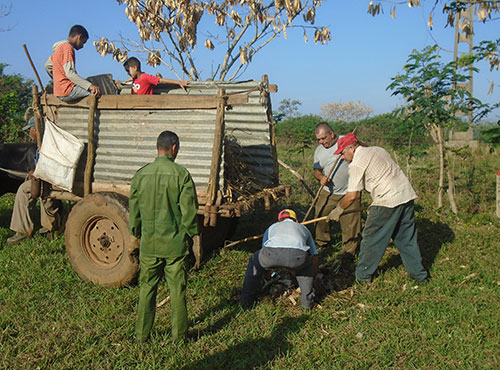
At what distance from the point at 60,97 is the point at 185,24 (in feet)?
9.99

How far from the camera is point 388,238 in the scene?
5043 mm

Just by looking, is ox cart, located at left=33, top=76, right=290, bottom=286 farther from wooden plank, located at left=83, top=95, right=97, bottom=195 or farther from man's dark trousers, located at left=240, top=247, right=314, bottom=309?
man's dark trousers, located at left=240, top=247, right=314, bottom=309

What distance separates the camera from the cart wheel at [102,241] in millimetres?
4723

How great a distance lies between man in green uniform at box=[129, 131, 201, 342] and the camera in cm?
366

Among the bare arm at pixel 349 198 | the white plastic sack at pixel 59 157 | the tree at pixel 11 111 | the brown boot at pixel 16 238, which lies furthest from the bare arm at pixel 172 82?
the tree at pixel 11 111

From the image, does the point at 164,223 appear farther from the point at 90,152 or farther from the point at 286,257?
the point at 90,152

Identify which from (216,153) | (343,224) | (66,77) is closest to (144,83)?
(66,77)

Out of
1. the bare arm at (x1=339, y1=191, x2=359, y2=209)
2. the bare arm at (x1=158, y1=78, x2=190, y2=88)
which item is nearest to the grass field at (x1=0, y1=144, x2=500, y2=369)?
the bare arm at (x1=339, y1=191, x2=359, y2=209)

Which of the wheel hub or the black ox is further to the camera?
the black ox

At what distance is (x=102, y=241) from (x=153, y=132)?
4.59ft

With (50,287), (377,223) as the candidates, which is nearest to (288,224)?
(377,223)

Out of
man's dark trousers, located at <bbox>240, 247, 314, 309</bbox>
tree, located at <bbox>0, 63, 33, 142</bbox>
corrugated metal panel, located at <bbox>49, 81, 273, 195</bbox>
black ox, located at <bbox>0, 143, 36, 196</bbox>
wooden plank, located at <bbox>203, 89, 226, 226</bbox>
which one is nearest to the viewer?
man's dark trousers, located at <bbox>240, 247, 314, 309</bbox>

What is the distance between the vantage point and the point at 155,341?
3.83 metres

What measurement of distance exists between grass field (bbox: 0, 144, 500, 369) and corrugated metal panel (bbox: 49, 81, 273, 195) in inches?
52.5
